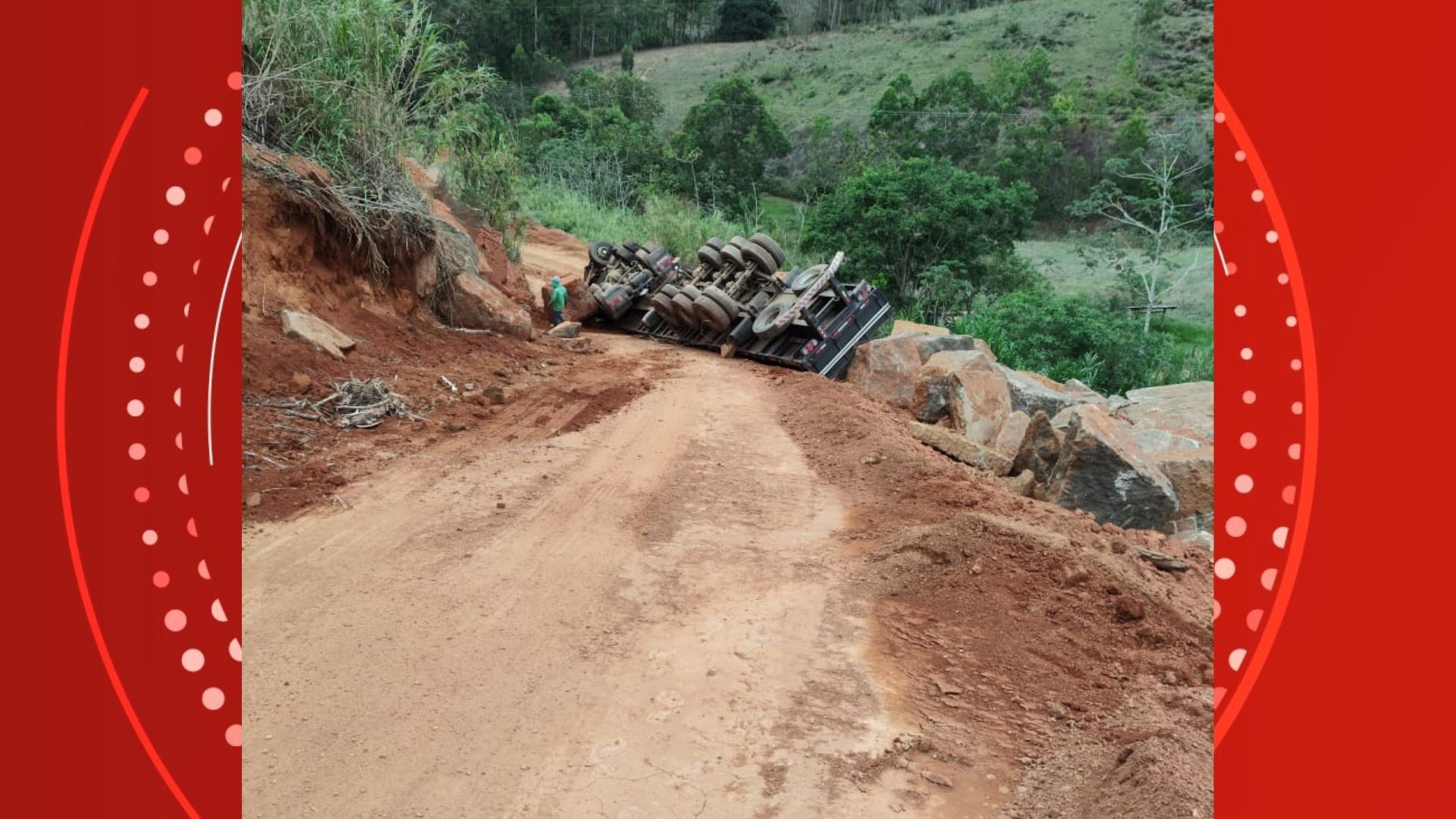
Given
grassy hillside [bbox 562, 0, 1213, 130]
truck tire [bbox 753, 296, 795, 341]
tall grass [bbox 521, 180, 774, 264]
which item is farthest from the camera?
grassy hillside [bbox 562, 0, 1213, 130]

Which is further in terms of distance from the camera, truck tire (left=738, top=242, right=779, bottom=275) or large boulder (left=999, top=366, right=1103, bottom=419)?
truck tire (left=738, top=242, right=779, bottom=275)

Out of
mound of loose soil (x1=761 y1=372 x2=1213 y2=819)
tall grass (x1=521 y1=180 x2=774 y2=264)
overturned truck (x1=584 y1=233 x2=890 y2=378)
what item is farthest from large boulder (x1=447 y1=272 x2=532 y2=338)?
Result: tall grass (x1=521 y1=180 x2=774 y2=264)

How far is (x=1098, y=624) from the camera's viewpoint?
4422mm

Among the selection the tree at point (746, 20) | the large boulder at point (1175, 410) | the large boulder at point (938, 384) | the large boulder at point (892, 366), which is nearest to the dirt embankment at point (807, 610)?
the large boulder at point (938, 384)

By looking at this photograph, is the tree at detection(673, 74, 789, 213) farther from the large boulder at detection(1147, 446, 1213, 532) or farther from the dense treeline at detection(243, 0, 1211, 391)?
the large boulder at detection(1147, 446, 1213, 532)

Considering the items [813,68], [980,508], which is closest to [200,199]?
[980,508]

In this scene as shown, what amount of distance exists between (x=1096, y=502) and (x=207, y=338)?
600 cm

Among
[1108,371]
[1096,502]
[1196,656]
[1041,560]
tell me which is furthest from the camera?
[1108,371]

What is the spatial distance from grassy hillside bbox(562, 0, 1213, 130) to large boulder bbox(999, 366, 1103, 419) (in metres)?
37.0

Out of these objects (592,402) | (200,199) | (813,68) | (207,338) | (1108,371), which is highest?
(813,68)

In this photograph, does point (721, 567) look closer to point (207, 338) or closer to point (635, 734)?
point (635, 734)

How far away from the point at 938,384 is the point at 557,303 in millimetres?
6431

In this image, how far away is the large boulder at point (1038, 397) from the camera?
9.75 m

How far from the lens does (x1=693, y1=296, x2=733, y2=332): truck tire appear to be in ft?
41.4
